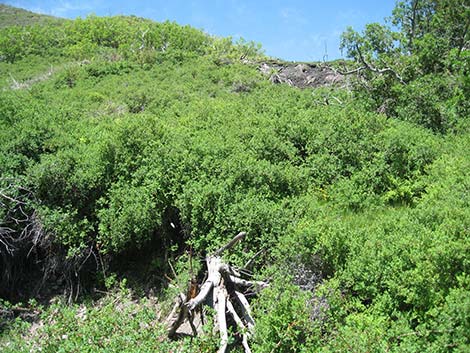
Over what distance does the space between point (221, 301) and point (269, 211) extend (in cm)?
183

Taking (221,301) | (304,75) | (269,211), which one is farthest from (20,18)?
(221,301)

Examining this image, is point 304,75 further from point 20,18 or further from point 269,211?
point 20,18

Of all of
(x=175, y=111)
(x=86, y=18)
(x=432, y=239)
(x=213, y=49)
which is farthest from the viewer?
(x=86, y=18)

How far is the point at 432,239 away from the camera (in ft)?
18.5

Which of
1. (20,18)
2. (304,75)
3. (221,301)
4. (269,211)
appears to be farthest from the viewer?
(20,18)

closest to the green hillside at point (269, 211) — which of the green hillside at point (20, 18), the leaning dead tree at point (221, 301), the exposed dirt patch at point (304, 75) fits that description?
the leaning dead tree at point (221, 301)

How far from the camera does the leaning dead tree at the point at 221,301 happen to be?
6.03 metres

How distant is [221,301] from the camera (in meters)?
6.33

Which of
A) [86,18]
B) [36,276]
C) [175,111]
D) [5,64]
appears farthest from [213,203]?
[86,18]

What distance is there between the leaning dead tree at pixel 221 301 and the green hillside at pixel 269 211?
0.51 ft

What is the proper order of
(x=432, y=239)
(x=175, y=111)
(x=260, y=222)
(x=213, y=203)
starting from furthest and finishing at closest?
(x=175, y=111)
(x=213, y=203)
(x=260, y=222)
(x=432, y=239)

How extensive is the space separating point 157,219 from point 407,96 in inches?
321

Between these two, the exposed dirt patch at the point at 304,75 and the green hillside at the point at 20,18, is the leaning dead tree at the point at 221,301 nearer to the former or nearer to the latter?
the exposed dirt patch at the point at 304,75

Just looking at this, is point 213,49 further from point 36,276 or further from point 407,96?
point 36,276
